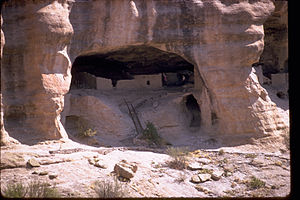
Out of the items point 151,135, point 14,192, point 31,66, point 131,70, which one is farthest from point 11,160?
point 131,70

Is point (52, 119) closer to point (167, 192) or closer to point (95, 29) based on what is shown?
point (95, 29)

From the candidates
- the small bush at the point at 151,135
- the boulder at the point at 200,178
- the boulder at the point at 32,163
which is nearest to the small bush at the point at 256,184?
the boulder at the point at 200,178

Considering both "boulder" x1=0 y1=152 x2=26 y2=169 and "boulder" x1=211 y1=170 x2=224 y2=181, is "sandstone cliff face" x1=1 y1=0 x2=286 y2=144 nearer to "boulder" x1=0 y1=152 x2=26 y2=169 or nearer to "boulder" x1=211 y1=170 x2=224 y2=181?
"boulder" x1=0 y1=152 x2=26 y2=169

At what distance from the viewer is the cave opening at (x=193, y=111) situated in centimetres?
1611

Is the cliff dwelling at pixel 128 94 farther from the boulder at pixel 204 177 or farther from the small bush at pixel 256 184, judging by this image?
the small bush at pixel 256 184

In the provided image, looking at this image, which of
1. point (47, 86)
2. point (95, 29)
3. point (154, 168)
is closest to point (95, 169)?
point (154, 168)

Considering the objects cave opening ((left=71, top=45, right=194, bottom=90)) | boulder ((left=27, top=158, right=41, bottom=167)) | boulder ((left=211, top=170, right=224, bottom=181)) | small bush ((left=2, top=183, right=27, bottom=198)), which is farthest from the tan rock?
cave opening ((left=71, top=45, right=194, bottom=90))

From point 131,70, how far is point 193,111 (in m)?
4.31

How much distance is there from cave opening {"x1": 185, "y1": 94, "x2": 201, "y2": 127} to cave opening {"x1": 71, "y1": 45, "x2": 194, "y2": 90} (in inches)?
58.2

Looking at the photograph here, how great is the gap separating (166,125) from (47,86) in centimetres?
562

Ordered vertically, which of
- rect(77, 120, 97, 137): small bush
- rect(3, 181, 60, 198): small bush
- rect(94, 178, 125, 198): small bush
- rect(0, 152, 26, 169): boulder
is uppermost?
rect(3, 181, 60, 198): small bush

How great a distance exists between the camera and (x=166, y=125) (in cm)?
1526

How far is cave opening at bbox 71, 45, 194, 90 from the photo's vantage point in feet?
52.7

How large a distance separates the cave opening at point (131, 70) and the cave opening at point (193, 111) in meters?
1.48
